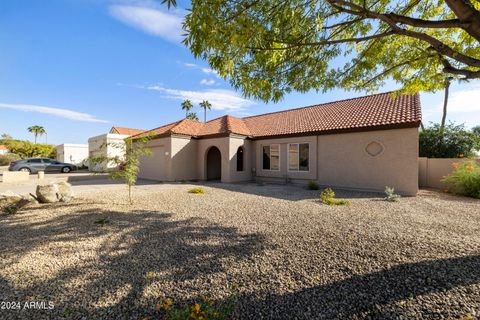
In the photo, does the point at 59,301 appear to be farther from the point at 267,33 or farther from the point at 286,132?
the point at 286,132

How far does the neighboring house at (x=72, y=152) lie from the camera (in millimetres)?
32094

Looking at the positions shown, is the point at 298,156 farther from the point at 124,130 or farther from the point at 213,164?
the point at 124,130

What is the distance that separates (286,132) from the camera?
47.6ft

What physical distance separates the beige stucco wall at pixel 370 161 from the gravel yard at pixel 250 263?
3829 millimetres

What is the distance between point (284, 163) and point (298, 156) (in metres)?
1.08

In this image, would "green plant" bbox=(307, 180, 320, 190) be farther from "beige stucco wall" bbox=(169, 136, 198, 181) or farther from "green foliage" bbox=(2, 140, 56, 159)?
"green foliage" bbox=(2, 140, 56, 159)

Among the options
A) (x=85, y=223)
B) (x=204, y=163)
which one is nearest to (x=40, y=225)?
(x=85, y=223)

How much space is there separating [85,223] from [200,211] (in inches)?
130

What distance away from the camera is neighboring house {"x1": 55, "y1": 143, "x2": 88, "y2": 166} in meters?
32.1

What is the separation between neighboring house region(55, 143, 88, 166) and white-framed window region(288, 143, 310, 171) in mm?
32462

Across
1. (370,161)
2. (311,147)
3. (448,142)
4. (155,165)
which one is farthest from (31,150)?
(448,142)

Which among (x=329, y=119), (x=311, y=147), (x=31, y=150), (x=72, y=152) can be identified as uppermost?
(x=329, y=119)

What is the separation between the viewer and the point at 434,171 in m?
13.5

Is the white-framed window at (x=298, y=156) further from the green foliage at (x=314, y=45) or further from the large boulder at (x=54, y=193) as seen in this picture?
the large boulder at (x=54, y=193)
